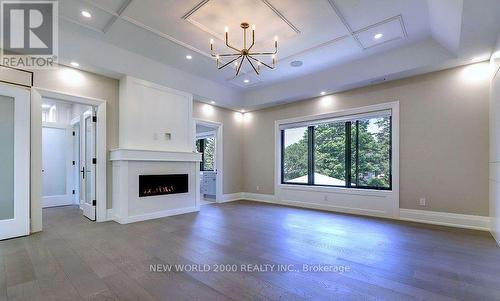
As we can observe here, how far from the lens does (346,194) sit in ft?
17.7

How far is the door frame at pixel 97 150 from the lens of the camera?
3793 millimetres

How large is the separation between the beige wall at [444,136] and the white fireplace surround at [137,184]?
429 centimetres

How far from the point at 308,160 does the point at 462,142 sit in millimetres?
3086

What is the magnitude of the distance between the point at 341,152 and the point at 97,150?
5.26 m

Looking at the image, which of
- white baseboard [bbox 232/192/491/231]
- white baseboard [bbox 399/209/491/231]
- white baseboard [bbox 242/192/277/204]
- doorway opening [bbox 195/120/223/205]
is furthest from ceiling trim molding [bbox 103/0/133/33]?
white baseboard [bbox 399/209/491/231]

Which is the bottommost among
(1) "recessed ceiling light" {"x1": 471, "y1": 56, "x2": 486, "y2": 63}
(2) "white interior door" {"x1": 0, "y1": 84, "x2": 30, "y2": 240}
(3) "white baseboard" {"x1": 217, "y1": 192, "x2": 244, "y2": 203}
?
(3) "white baseboard" {"x1": 217, "y1": 192, "x2": 244, "y2": 203}

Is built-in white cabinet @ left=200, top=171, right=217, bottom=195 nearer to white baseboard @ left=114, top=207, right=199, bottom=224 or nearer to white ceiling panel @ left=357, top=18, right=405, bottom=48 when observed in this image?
white baseboard @ left=114, top=207, right=199, bottom=224

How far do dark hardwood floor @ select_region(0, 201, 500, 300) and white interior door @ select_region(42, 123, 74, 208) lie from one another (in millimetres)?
2539

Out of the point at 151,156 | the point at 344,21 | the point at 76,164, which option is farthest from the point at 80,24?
the point at 76,164

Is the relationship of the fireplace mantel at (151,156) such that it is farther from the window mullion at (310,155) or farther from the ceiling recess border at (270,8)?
the window mullion at (310,155)

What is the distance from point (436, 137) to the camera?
14.2 ft

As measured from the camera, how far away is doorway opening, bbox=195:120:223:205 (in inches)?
267

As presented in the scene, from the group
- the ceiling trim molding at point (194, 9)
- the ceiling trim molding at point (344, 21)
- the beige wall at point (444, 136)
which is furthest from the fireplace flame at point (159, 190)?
the beige wall at point (444, 136)

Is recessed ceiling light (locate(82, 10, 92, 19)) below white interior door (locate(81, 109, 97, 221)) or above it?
above
